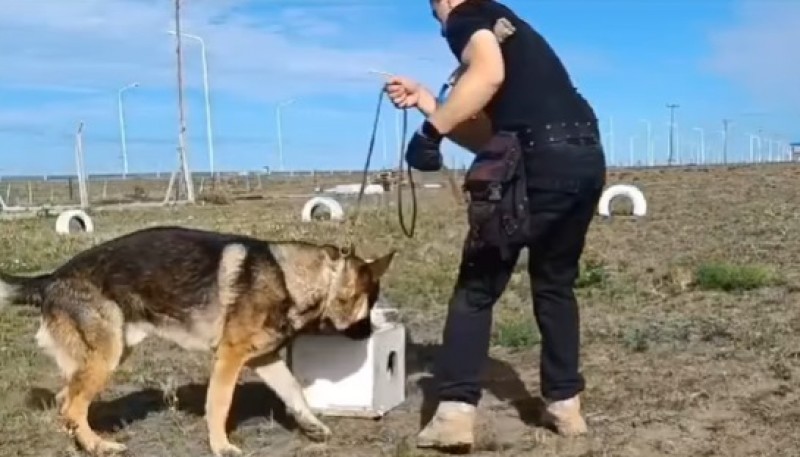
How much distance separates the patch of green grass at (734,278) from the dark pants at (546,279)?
4455mm

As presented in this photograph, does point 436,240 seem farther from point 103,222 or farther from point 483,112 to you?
point 103,222

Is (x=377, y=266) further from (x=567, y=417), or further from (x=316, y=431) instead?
(x=567, y=417)

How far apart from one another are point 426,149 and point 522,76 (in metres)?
0.55

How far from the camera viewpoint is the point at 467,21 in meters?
5.03

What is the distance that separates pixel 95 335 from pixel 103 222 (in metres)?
21.0

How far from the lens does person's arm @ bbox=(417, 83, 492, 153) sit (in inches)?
218

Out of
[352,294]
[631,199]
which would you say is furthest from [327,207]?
[352,294]

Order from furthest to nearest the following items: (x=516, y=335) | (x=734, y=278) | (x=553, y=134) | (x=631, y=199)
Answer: (x=631, y=199) < (x=734, y=278) < (x=516, y=335) < (x=553, y=134)

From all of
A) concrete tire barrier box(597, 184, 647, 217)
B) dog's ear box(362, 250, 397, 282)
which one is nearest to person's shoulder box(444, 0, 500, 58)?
dog's ear box(362, 250, 397, 282)

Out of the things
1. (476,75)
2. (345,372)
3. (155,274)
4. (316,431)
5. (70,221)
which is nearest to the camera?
(476,75)

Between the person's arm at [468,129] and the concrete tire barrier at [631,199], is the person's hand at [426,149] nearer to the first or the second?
the person's arm at [468,129]

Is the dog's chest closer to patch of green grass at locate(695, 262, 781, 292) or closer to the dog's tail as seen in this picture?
the dog's tail

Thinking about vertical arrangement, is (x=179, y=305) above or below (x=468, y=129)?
below

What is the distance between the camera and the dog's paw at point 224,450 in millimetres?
5512
